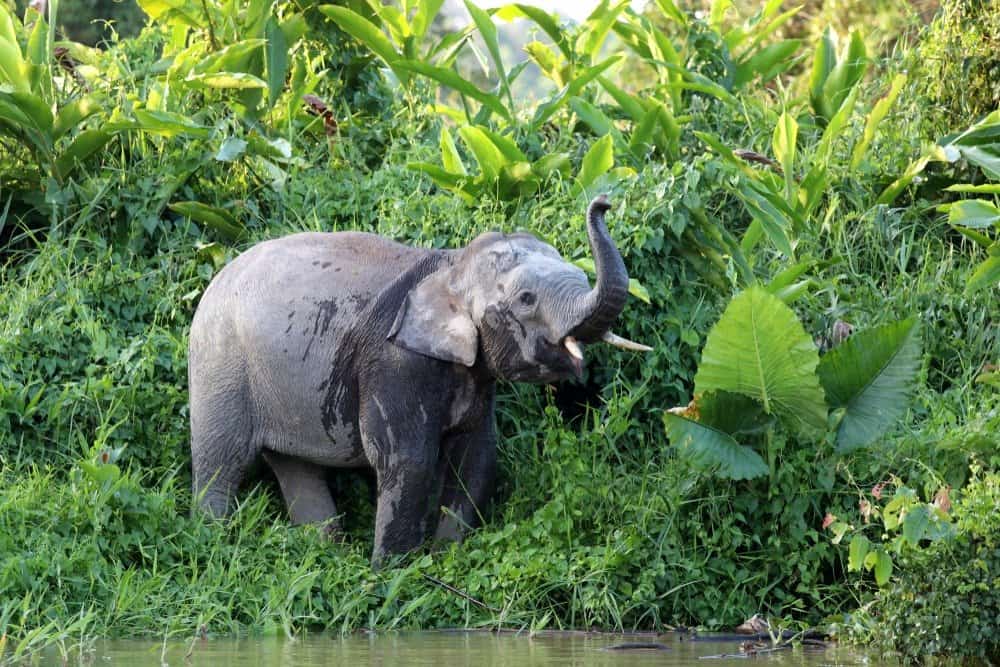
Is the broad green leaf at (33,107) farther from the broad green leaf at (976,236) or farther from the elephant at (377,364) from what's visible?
the broad green leaf at (976,236)

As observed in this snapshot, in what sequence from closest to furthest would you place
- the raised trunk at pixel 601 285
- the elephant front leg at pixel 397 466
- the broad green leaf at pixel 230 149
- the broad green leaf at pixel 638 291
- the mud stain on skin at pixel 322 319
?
1. the raised trunk at pixel 601 285
2. the elephant front leg at pixel 397 466
3. the mud stain on skin at pixel 322 319
4. the broad green leaf at pixel 638 291
5. the broad green leaf at pixel 230 149

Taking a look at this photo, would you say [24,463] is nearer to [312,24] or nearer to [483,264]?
[483,264]

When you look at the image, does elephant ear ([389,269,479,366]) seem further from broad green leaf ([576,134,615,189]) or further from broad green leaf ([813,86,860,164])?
broad green leaf ([813,86,860,164])

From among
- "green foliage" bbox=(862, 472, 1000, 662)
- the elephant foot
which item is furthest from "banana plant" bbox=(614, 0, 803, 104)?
"green foliage" bbox=(862, 472, 1000, 662)

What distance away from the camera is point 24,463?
700 centimetres

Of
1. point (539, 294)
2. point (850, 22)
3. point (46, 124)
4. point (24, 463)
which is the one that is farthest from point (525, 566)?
point (850, 22)

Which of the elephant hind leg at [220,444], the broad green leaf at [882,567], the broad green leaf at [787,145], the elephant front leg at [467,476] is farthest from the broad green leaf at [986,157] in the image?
the elephant hind leg at [220,444]

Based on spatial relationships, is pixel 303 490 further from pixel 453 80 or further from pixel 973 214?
pixel 973 214

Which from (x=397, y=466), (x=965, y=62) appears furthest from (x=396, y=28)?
(x=397, y=466)

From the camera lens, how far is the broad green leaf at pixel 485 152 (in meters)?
7.79

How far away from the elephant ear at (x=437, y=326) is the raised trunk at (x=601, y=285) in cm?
50

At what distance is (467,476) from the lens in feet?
22.7

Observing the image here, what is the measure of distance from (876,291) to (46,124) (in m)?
4.14

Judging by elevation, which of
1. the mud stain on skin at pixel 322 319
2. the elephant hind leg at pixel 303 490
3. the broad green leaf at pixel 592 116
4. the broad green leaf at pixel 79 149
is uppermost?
the broad green leaf at pixel 592 116
